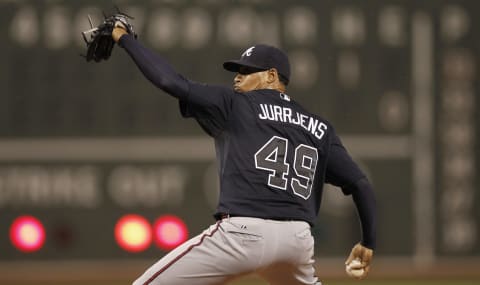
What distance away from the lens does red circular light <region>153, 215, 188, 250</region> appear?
998 cm

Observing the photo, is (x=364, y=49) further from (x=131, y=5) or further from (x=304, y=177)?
(x=304, y=177)

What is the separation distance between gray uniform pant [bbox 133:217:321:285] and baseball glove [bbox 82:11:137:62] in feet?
3.13

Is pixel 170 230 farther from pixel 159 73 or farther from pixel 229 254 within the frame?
pixel 229 254

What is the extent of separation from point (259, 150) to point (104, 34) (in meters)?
0.86

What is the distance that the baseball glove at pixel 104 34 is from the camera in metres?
4.77

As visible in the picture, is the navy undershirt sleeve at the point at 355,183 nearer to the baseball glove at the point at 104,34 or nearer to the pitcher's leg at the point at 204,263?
the pitcher's leg at the point at 204,263

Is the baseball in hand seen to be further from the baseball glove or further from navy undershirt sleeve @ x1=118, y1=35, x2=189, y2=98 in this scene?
the baseball glove

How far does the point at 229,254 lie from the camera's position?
14.2 feet

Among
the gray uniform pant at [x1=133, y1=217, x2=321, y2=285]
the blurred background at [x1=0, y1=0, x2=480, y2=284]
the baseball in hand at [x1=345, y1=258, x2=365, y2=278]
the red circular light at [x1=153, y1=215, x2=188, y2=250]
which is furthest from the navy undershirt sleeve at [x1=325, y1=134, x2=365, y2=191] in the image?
the red circular light at [x1=153, y1=215, x2=188, y2=250]

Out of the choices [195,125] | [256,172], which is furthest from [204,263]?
[195,125]

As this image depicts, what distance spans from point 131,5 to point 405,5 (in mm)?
2403

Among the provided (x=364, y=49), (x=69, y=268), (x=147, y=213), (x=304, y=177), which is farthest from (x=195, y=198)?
(x=304, y=177)

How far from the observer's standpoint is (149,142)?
32.8 feet

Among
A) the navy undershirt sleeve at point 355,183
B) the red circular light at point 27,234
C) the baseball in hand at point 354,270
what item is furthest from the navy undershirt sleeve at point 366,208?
the red circular light at point 27,234
